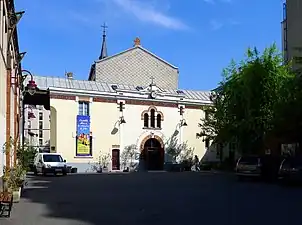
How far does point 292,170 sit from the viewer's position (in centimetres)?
2772

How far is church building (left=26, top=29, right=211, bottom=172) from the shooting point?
5122 centimetres

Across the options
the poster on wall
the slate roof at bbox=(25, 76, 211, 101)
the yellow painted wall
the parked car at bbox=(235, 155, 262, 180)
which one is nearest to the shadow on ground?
the parked car at bbox=(235, 155, 262, 180)

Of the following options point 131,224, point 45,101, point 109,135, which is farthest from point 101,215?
point 109,135

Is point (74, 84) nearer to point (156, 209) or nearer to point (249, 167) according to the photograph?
point (249, 167)

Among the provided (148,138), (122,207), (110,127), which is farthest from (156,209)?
(148,138)

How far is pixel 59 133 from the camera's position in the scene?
5034 cm

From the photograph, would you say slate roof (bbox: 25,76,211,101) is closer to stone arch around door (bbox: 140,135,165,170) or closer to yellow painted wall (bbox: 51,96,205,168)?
yellow painted wall (bbox: 51,96,205,168)

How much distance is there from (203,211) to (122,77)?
161 feet

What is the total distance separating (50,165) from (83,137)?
11474mm

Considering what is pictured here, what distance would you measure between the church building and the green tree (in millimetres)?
16997

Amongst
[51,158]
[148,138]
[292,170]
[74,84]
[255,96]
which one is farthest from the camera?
[148,138]

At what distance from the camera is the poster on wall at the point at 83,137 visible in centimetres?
5138

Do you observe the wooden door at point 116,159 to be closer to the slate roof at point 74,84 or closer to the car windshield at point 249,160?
the slate roof at point 74,84

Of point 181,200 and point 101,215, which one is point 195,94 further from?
point 101,215
